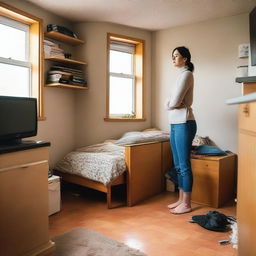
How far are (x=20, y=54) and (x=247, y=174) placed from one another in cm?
262

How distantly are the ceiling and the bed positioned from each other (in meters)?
1.43

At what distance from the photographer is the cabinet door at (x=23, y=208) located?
1368 mm

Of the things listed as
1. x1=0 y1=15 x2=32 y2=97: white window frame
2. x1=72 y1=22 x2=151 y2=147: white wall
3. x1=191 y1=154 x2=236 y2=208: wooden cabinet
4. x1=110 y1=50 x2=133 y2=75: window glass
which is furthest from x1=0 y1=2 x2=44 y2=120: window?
x1=191 y1=154 x2=236 y2=208: wooden cabinet

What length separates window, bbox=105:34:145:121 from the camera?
144 inches

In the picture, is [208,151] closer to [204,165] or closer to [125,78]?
[204,165]

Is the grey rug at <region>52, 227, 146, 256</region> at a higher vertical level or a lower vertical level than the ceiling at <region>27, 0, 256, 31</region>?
lower

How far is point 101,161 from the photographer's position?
2.67 metres

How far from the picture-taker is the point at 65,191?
127 inches

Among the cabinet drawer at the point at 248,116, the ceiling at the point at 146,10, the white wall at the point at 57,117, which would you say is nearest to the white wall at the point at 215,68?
the ceiling at the point at 146,10

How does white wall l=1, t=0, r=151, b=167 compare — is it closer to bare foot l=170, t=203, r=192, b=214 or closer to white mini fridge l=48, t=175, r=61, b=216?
white mini fridge l=48, t=175, r=61, b=216

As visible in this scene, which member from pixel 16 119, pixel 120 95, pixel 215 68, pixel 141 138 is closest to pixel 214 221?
pixel 141 138

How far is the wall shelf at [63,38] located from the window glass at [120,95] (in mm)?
668

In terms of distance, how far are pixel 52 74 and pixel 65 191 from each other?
1388 mm

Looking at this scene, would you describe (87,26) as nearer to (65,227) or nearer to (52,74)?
(52,74)
